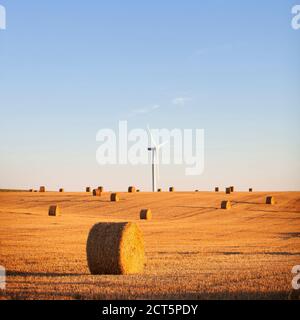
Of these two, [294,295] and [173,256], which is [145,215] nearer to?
[173,256]

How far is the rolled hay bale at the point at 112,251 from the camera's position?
17.8 m

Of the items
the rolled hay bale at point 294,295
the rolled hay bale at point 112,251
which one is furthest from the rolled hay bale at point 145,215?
the rolled hay bale at point 294,295

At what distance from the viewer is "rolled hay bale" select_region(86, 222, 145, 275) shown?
17828 millimetres

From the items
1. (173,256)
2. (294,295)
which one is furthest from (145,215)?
(294,295)

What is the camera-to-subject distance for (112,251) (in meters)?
18.2

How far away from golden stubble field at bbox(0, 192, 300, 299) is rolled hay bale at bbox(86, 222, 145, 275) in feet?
1.83

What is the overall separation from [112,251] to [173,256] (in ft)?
13.1

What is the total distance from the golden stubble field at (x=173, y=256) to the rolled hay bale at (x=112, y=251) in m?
0.56

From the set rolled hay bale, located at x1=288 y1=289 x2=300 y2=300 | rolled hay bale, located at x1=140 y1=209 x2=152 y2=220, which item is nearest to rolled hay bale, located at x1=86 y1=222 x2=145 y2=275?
rolled hay bale, located at x1=288 y1=289 x2=300 y2=300

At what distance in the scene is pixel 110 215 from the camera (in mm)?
51688

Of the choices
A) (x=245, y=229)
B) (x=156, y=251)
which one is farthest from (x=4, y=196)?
(x=156, y=251)

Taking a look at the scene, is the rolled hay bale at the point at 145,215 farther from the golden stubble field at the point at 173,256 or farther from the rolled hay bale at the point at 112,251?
the rolled hay bale at the point at 112,251
